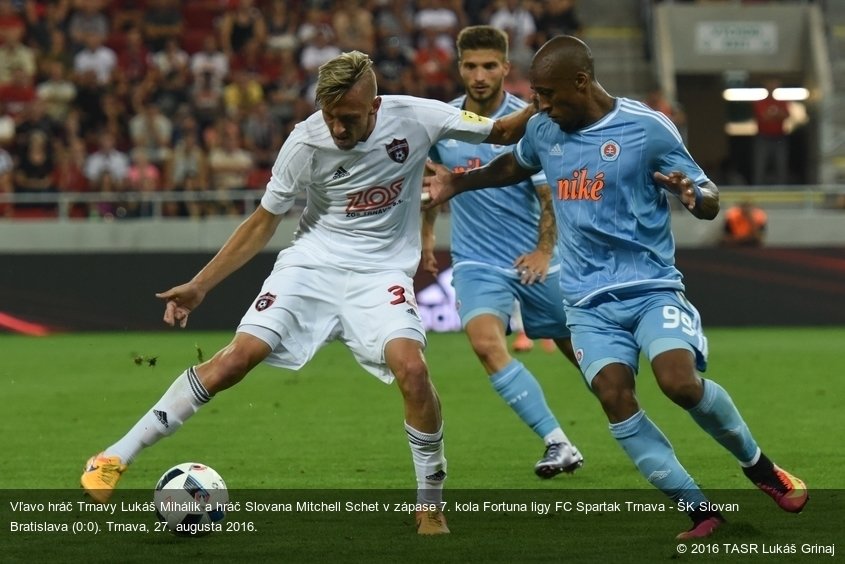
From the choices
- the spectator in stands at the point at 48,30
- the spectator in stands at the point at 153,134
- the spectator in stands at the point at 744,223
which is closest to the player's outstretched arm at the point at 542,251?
the spectator in stands at the point at 744,223

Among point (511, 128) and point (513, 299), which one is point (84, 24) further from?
point (511, 128)

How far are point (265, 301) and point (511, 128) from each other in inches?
57.2

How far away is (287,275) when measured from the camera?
700 cm

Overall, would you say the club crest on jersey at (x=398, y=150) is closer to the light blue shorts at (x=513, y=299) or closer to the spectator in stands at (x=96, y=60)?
the light blue shorts at (x=513, y=299)

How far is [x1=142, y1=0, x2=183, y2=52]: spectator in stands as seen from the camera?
23766mm

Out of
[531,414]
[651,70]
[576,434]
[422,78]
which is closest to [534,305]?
[531,414]

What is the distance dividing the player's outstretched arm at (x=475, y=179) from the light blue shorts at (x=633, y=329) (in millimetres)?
849

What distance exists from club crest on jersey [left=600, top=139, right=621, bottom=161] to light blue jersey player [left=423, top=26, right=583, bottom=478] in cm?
205

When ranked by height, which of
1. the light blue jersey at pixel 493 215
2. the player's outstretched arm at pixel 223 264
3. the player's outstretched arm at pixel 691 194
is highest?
the player's outstretched arm at pixel 691 194

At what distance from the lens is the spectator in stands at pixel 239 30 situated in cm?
2372

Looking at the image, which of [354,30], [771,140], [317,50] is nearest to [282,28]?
[317,50]

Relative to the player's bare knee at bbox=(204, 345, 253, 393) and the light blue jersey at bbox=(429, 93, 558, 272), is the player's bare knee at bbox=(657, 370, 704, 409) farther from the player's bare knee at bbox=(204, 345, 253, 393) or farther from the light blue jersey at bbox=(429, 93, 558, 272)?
the light blue jersey at bbox=(429, 93, 558, 272)

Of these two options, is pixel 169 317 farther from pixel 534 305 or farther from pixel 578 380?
pixel 578 380

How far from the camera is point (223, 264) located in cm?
690
